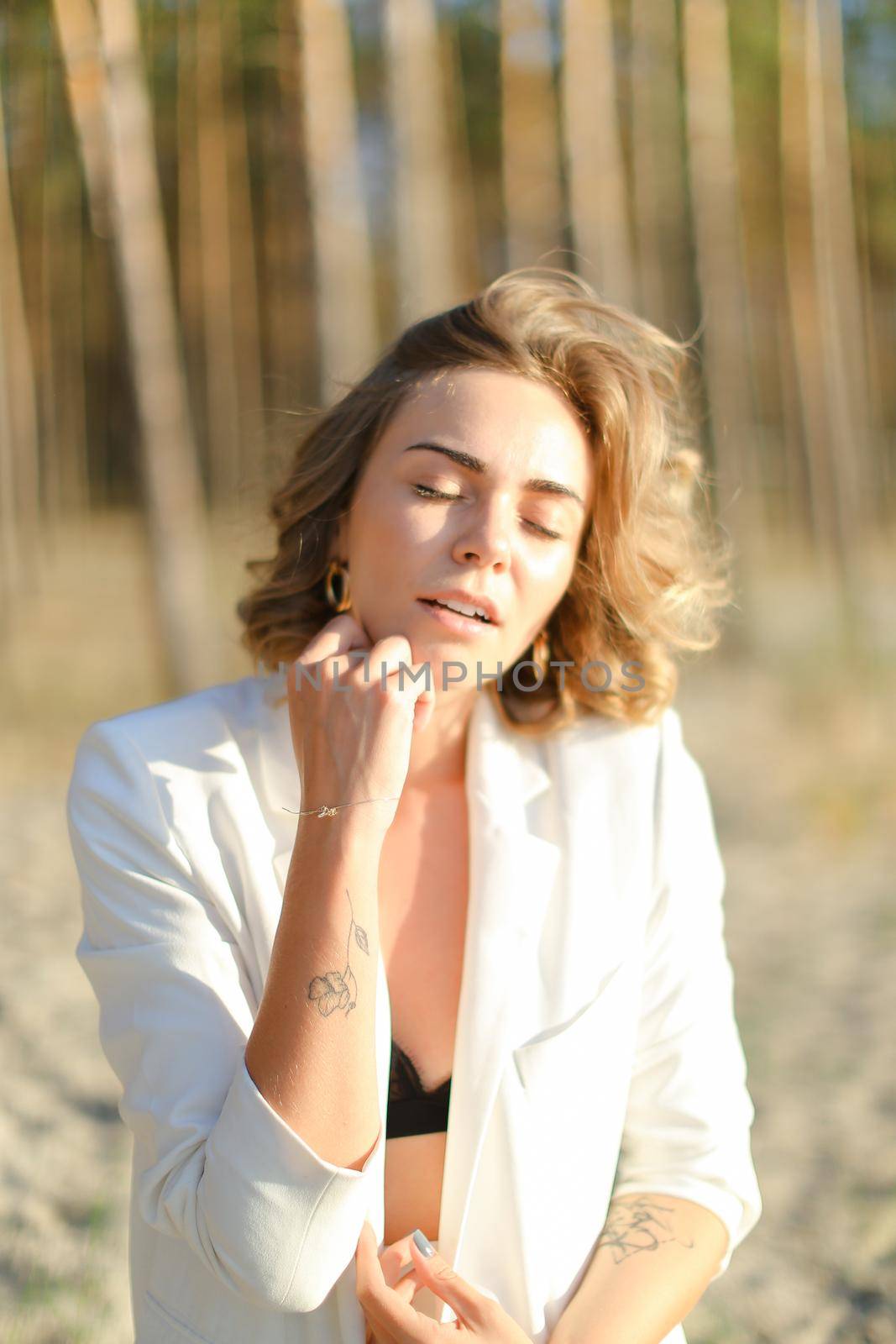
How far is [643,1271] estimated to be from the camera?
4.94ft

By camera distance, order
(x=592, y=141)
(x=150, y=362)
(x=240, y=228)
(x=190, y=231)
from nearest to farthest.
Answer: (x=150, y=362)
(x=592, y=141)
(x=190, y=231)
(x=240, y=228)

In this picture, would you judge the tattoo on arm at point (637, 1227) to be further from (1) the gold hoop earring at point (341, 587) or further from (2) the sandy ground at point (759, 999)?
(2) the sandy ground at point (759, 999)

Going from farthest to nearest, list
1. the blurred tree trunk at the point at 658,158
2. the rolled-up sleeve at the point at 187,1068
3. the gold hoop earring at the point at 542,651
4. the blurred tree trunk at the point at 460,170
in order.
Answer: the blurred tree trunk at the point at 460,170, the blurred tree trunk at the point at 658,158, the gold hoop earring at the point at 542,651, the rolled-up sleeve at the point at 187,1068

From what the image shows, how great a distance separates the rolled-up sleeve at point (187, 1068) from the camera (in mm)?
1263

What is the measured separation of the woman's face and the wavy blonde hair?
0.06 metres

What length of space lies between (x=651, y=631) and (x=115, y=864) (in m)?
0.96

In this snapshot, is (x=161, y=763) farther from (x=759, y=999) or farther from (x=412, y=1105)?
(x=759, y=999)

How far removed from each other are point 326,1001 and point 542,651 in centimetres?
81

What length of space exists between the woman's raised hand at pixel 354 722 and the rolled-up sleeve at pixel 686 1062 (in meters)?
0.48

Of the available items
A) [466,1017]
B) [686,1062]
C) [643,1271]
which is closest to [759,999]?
[686,1062]

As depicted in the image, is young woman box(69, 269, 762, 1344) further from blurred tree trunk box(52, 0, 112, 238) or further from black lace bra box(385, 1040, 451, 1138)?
blurred tree trunk box(52, 0, 112, 238)

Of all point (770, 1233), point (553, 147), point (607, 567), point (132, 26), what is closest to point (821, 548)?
point (553, 147)

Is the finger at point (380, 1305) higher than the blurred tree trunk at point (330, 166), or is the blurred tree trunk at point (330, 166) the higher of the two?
the blurred tree trunk at point (330, 166)

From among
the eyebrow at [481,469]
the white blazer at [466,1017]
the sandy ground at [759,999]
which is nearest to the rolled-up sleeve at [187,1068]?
the white blazer at [466,1017]
